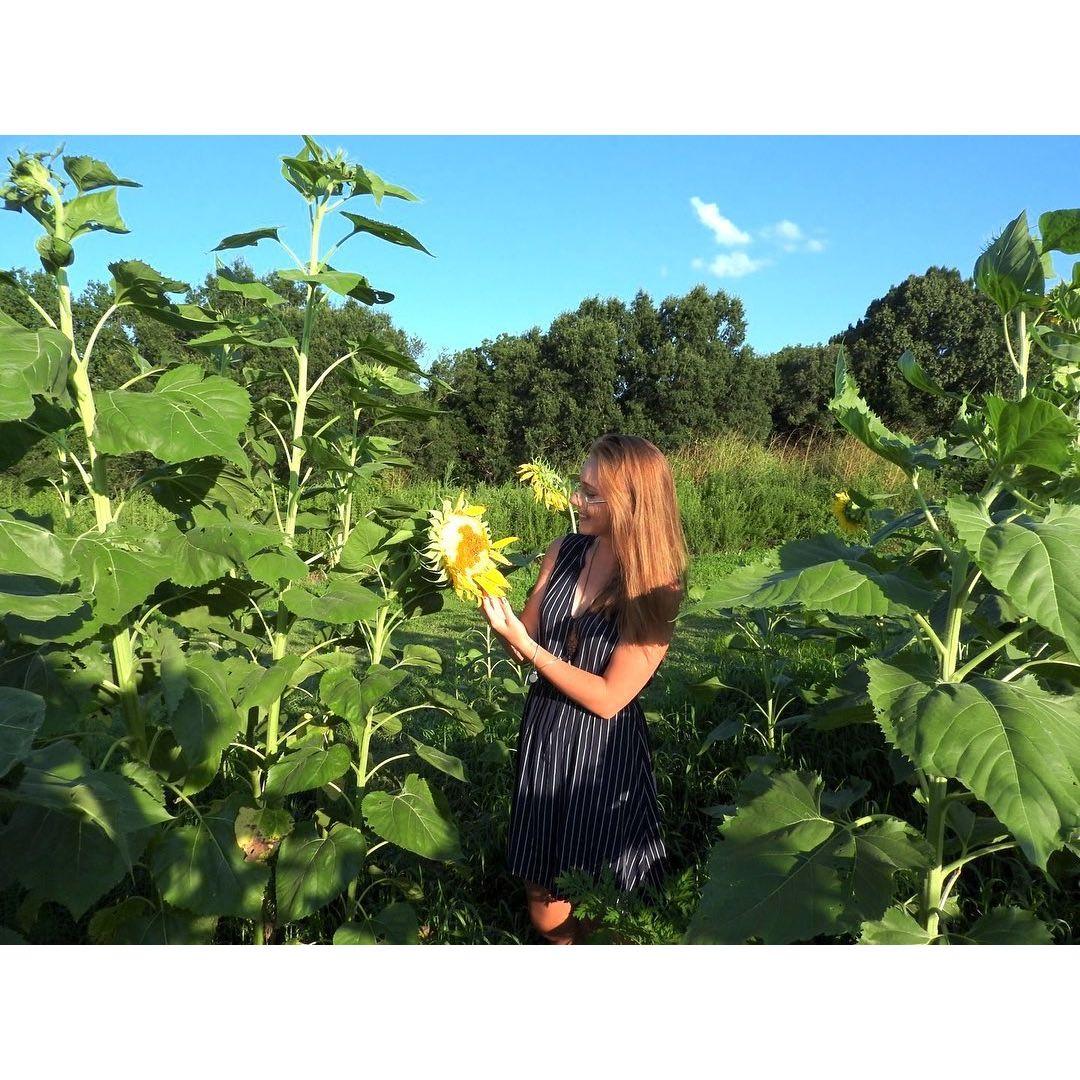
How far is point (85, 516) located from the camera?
24.5 ft

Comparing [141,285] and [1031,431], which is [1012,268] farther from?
[141,285]

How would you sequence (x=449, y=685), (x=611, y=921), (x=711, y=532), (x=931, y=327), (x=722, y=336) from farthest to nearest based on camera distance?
(x=722, y=336), (x=931, y=327), (x=711, y=532), (x=449, y=685), (x=611, y=921)

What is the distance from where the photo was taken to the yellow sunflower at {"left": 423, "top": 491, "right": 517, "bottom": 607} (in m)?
1.83

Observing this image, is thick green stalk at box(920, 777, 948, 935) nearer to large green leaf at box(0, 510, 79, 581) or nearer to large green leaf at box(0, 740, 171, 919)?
large green leaf at box(0, 740, 171, 919)

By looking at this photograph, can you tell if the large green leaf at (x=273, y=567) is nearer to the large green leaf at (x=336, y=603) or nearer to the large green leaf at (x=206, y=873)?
the large green leaf at (x=336, y=603)

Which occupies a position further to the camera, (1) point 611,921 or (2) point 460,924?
(2) point 460,924

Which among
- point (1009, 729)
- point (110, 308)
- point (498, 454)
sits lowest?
point (1009, 729)

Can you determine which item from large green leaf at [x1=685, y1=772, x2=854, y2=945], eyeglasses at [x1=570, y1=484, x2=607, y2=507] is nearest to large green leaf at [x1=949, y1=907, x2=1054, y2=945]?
large green leaf at [x1=685, y1=772, x2=854, y2=945]

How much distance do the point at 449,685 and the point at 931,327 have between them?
915 inches

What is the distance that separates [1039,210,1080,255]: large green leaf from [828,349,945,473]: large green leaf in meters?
0.39

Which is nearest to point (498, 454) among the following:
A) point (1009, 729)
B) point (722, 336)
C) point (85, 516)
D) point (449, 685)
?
point (722, 336)

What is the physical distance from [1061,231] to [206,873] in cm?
203

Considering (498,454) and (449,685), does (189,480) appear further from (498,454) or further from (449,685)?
(498,454)

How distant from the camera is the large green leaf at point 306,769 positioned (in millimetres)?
1928
